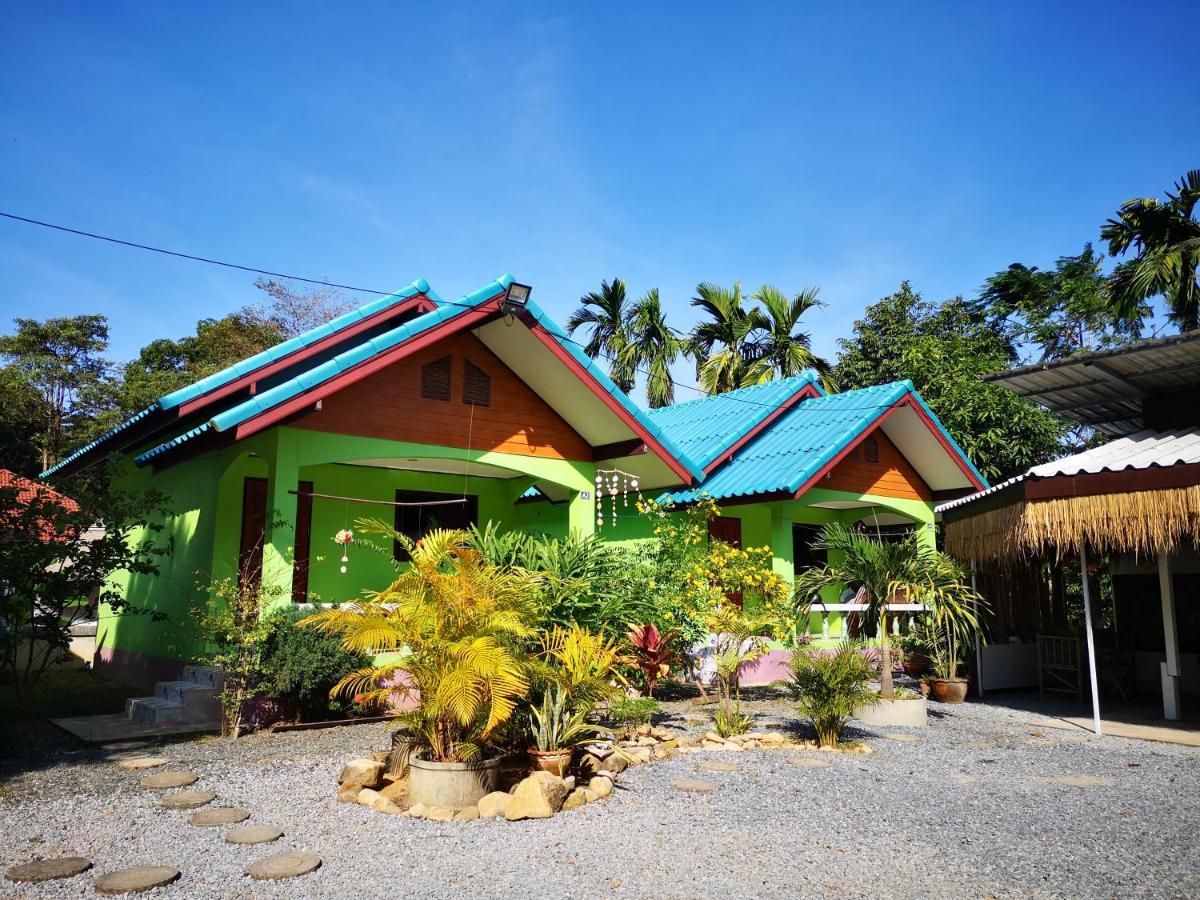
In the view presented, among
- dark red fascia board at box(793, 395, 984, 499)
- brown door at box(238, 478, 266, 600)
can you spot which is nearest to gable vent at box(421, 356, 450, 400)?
brown door at box(238, 478, 266, 600)

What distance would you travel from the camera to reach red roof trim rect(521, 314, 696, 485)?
11.0m

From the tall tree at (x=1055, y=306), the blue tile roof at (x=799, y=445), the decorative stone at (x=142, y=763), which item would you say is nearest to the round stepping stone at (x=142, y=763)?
the decorative stone at (x=142, y=763)

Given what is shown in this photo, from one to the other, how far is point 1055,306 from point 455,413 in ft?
69.5

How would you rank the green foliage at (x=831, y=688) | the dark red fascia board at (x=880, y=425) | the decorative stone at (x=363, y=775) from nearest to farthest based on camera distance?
the decorative stone at (x=363, y=775)
the green foliage at (x=831, y=688)
the dark red fascia board at (x=880, y=425)

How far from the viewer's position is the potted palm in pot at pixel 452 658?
5.89 meters

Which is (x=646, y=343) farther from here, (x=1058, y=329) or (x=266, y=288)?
(x=266, y=288)

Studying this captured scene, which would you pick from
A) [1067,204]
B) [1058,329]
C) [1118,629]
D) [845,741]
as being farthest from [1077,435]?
[845,741]

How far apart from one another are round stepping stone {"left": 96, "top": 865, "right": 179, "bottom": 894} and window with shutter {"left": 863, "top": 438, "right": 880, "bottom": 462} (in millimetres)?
13303

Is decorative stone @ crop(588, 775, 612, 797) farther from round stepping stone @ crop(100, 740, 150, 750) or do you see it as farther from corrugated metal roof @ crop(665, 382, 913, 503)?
corrugated metal roof @ crop(665, 382, 913, 503)

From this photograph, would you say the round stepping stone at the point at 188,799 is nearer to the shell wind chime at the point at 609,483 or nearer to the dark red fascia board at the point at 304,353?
the dark red fascia board at the point at 304,353

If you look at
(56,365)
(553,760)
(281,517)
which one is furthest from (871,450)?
(56,365)

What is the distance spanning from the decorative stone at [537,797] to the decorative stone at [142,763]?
349 cm

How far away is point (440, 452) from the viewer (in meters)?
10.9

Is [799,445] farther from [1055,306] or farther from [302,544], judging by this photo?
[1055,306]
